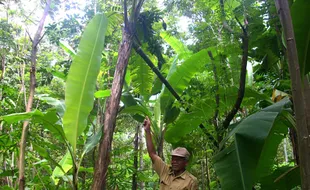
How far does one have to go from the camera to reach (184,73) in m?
3.75

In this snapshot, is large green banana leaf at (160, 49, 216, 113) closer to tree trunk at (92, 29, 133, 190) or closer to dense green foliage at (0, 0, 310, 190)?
dense green foliage at (0, 0, 310, 190)

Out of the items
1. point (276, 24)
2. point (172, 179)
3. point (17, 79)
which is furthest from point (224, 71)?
point (17, 79)

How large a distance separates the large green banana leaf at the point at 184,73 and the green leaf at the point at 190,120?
45 cm

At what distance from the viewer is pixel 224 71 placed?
300cm

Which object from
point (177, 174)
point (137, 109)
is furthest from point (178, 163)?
point (137, 109)

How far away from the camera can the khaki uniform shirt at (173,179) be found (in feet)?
8.68

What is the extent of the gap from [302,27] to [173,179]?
1640 mm

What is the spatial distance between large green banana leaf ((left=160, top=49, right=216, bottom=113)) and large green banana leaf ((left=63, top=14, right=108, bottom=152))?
53.9 inches

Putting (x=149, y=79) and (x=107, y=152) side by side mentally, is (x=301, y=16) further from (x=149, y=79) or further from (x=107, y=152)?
(x=149, y=79)

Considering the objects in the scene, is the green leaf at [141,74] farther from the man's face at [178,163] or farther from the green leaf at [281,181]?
the green leaf at [281,181]

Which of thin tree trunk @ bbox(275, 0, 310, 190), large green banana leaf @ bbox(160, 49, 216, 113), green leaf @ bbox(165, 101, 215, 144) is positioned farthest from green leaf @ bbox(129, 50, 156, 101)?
thin tree trunk @ bbox(275, 0, 310, 190)

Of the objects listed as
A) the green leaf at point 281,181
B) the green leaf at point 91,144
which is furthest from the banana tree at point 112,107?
the green leaf at point 281,181

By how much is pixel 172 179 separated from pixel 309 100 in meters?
1.41

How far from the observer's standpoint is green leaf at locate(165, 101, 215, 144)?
300 cm
